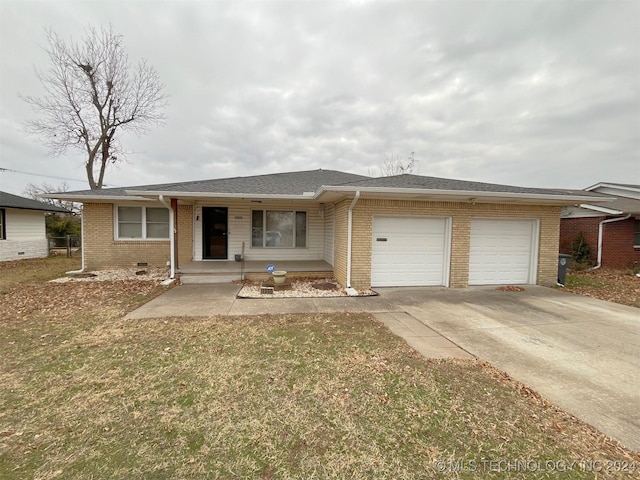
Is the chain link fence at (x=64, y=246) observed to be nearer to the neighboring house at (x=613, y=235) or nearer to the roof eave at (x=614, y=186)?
the neighboring house at (x=613, y=235)

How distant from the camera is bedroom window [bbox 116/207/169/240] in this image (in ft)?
34.8

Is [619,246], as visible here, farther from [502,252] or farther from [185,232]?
[185,232]

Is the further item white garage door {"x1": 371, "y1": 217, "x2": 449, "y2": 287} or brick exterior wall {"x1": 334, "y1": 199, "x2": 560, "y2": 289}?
white garage door {"x1": 371, "y1": 217, "x2": 449, "y2": 287}

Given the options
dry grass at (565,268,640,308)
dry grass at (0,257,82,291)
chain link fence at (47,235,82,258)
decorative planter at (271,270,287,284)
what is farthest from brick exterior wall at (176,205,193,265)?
dry grass at (565,268,640,308)

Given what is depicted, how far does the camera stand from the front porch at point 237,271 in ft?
27.0

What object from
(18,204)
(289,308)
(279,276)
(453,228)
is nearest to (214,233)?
(279,276)

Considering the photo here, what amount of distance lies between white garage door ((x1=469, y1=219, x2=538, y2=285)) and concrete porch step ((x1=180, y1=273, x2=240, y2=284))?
7.30 meters

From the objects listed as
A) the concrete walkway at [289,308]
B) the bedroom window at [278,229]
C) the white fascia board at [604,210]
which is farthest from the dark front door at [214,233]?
the white fascia board at [604,210]

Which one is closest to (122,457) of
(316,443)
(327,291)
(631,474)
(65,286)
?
(316,443)

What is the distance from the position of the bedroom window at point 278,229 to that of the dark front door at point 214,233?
1.08 m

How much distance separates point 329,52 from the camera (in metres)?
9.34

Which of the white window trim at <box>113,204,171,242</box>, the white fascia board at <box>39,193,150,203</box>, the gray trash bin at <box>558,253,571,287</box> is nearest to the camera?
the gray trash bin at <box>558,253,571,287</box>

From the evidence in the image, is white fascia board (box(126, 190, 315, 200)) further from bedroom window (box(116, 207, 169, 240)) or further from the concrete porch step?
bedroom window (box(116, 207, 169, 240))

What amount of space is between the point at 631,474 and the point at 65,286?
437 inches
